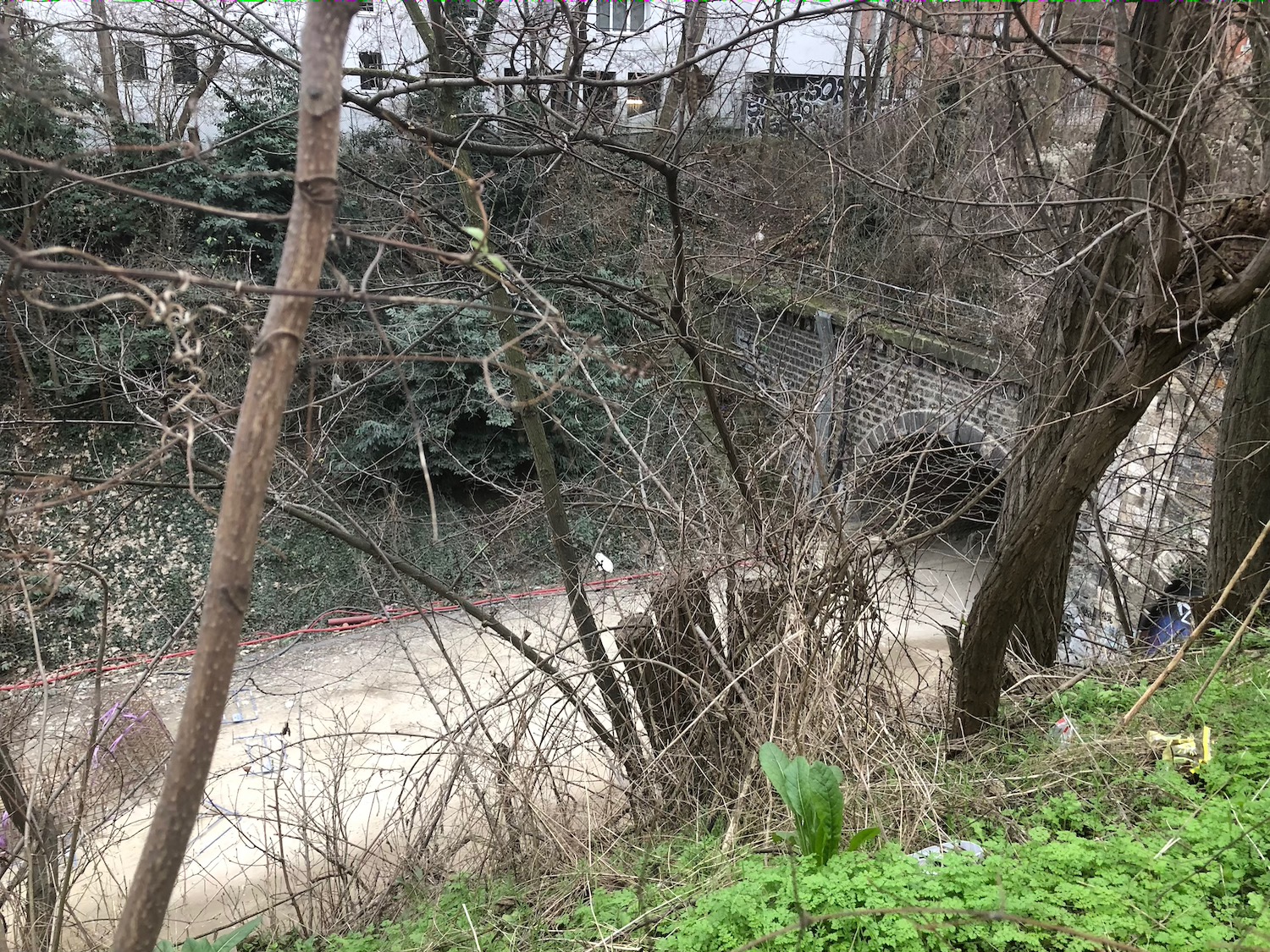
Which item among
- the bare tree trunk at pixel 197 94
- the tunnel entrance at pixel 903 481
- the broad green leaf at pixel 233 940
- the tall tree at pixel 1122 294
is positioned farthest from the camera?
the tunnel entrance at pixel 903 481

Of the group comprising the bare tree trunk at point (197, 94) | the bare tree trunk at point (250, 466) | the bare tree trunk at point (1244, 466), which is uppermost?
the bare tree trunk at point (197, 94)

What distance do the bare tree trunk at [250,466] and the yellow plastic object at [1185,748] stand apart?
319cm

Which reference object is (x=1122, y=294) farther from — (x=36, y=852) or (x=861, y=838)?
(x=36, y=852)

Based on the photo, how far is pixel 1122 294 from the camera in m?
3.12

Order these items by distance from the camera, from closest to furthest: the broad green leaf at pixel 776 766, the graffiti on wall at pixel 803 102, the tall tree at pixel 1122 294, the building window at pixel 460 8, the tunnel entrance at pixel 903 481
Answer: the broad green leaf at pixel 776 766 < the tall tree at pixel 1122 294 < the tunnel entrance at pixel 903 481 < the building window at pixel 460 8 < the graffiti on wall at pixel 803 102

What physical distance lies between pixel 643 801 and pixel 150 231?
1340 centimetres

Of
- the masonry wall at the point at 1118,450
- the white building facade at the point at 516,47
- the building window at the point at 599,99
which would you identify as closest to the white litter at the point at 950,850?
the masonry wall at the point at 1118,450

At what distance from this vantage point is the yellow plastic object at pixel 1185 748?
2.97 metres

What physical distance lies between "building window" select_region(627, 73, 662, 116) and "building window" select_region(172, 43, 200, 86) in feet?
7.54

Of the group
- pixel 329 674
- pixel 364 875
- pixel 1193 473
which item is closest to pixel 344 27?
pixel 364 875

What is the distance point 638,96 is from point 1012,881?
198 inches

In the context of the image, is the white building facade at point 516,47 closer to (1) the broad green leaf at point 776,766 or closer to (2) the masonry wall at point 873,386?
(2) the masonry wall at point 873,386

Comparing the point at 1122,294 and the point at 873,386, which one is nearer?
the point at 1122,294

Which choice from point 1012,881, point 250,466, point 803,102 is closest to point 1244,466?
point 1012,881
